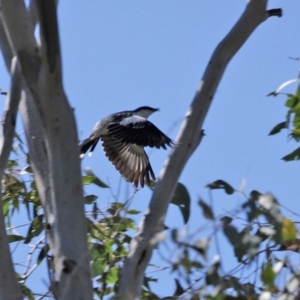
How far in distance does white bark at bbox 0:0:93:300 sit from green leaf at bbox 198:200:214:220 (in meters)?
0.49

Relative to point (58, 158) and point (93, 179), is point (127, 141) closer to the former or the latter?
point (93, 179)

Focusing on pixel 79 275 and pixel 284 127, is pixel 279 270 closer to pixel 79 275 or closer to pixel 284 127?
pixel 79 275

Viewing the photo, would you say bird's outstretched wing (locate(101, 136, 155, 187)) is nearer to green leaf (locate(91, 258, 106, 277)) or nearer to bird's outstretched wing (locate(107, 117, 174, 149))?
bird's outstretched wing (locate(107, 117, 174, 149))

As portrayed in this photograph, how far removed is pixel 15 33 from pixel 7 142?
0.32 meters

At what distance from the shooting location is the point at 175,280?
2.51 meters

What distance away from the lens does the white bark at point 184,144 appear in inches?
96.0

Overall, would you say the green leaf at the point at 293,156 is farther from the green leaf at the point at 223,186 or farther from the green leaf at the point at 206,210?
the green leaf at the point at 206,210

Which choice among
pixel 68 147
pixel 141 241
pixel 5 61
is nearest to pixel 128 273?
pixel 141 241

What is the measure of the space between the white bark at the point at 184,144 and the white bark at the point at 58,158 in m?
0.17

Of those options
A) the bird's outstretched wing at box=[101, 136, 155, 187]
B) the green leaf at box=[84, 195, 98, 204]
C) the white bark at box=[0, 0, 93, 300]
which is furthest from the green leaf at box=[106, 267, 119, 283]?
the bird's outstretched wing at box=[101, 136, 155, 187]

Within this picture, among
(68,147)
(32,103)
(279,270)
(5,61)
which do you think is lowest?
(279,270)

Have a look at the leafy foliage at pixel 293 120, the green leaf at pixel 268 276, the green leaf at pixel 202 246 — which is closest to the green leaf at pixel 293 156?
the leafy foliage at pixel 293 120

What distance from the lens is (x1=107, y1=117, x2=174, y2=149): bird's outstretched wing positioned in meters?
4.43

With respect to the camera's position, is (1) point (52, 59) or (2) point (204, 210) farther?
(1) point (52, 59)
